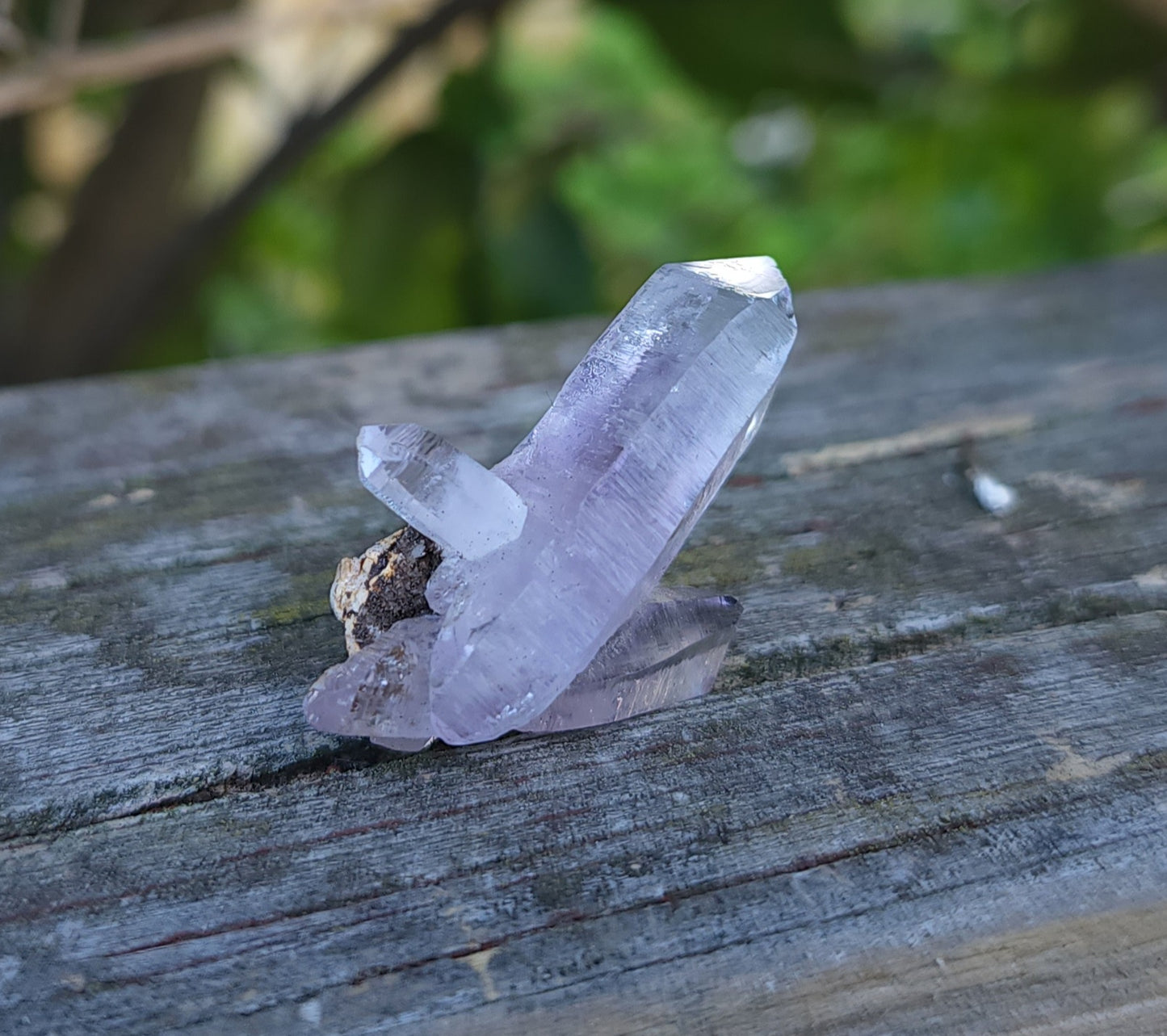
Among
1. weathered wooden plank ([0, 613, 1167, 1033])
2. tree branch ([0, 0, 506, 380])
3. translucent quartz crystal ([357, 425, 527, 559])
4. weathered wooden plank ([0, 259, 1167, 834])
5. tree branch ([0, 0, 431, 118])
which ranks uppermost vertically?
translucent quartz crystal ([357, 425, 527, 559])

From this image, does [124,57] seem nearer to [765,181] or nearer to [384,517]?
[384,517]

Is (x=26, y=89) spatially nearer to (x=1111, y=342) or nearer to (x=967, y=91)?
(x=1111, y=342)

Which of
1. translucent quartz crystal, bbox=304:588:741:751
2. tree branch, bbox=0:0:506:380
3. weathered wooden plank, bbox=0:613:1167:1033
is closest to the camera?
weathered wooden plank, bbox=0:613:1167:1033

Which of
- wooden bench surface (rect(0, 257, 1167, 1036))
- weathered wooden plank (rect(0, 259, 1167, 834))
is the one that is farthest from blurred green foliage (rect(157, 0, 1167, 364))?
wooden bench surface (rect(0, 257, 1167, 1036))

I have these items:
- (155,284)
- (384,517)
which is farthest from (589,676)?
(155,284)

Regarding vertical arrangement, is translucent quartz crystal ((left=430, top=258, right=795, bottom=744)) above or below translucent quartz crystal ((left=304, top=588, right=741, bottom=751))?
above

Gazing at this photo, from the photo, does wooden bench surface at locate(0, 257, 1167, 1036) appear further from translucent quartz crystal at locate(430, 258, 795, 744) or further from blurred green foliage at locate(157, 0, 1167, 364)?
blurred green foliage at locate(157, 0, 1167, 364)

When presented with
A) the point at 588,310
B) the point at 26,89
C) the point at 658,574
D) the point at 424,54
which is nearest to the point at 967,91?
the point at 588,310

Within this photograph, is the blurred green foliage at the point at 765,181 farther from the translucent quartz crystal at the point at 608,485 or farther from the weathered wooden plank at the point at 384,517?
the translucent quartz crystal at the point at 608,485
